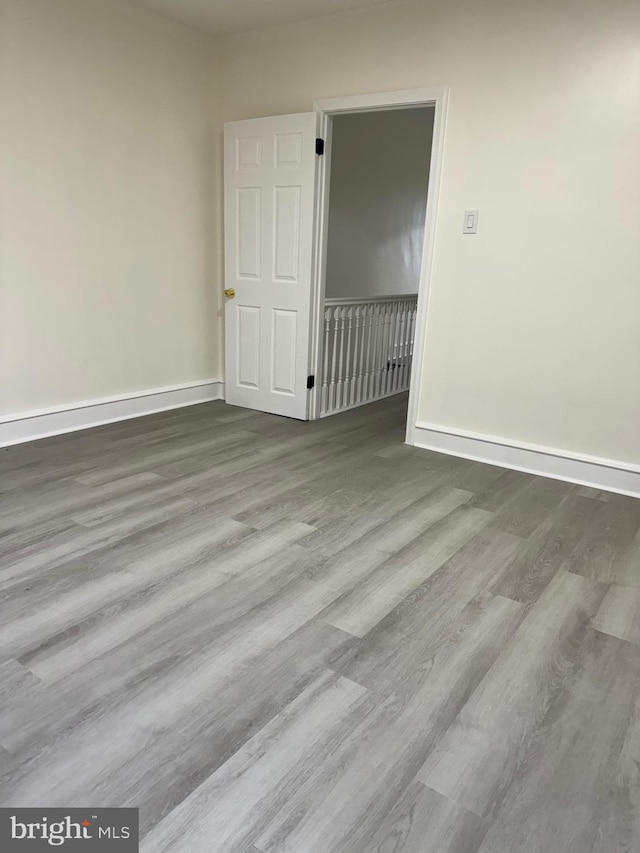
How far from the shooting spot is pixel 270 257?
13.6 feet

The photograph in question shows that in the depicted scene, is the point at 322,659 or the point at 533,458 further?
the point at 533,458

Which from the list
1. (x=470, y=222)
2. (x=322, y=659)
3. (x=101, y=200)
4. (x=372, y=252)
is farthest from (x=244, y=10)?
(x=322, y=659)

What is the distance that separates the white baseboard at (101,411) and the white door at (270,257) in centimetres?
33

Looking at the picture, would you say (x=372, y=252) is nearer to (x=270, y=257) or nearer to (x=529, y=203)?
(x=270, y=257)

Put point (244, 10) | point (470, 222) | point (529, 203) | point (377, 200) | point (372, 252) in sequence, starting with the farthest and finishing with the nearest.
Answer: point (372, 252) < point (377, 200) < point (244, 10) < point (470, 222) < point (529, 203)

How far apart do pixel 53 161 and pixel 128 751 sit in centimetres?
323

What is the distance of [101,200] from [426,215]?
2.02 meters

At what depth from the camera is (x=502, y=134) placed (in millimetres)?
3131

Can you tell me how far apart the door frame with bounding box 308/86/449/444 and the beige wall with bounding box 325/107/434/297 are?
4.58 ft

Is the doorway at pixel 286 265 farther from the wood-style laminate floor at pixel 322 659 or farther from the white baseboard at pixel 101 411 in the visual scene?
the wood-style laminate floor at pixel 322 659

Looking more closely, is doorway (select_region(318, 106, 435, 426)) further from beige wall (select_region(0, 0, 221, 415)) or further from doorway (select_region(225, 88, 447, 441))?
beige wall (select_region(0, 0, 221, 415))

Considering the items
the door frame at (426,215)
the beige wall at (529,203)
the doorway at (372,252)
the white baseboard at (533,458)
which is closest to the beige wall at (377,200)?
the doorway at (372,252)

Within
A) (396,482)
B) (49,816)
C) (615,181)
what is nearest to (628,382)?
(615,181)

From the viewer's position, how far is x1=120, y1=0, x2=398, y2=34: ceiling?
3.44m
